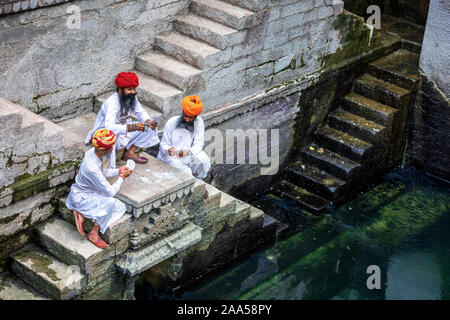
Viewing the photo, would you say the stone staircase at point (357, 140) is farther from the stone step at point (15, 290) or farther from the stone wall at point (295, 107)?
the stone step at point (15, 290)

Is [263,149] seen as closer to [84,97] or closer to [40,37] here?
[84,97]

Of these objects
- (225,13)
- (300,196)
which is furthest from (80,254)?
(300,196)

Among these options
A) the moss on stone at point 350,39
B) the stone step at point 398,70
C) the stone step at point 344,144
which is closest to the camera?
the moss on stone at point 350,39

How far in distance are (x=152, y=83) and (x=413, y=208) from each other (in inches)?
168

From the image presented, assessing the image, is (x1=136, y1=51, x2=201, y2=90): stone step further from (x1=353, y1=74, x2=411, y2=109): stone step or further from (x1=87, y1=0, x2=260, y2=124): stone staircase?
(x1=353, y1=74, x2=411, y2=109): stone step

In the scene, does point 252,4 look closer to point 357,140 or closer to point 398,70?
point 357,140

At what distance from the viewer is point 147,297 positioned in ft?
26.4

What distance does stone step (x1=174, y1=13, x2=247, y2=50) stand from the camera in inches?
342

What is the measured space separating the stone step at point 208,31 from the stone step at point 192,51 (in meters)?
0.07

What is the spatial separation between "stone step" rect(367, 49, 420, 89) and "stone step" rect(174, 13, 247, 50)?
3116 mm

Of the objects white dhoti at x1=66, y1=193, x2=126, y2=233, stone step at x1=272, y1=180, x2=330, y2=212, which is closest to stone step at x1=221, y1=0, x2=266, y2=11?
stone step at x1=272, y1=180, x2=330, y2=212

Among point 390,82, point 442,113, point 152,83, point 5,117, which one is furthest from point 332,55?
point 5,117

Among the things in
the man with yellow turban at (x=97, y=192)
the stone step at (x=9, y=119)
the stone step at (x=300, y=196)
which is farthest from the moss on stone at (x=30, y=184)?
the stone step at (x=300, y=196)

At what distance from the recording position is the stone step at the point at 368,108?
35.1 feet
